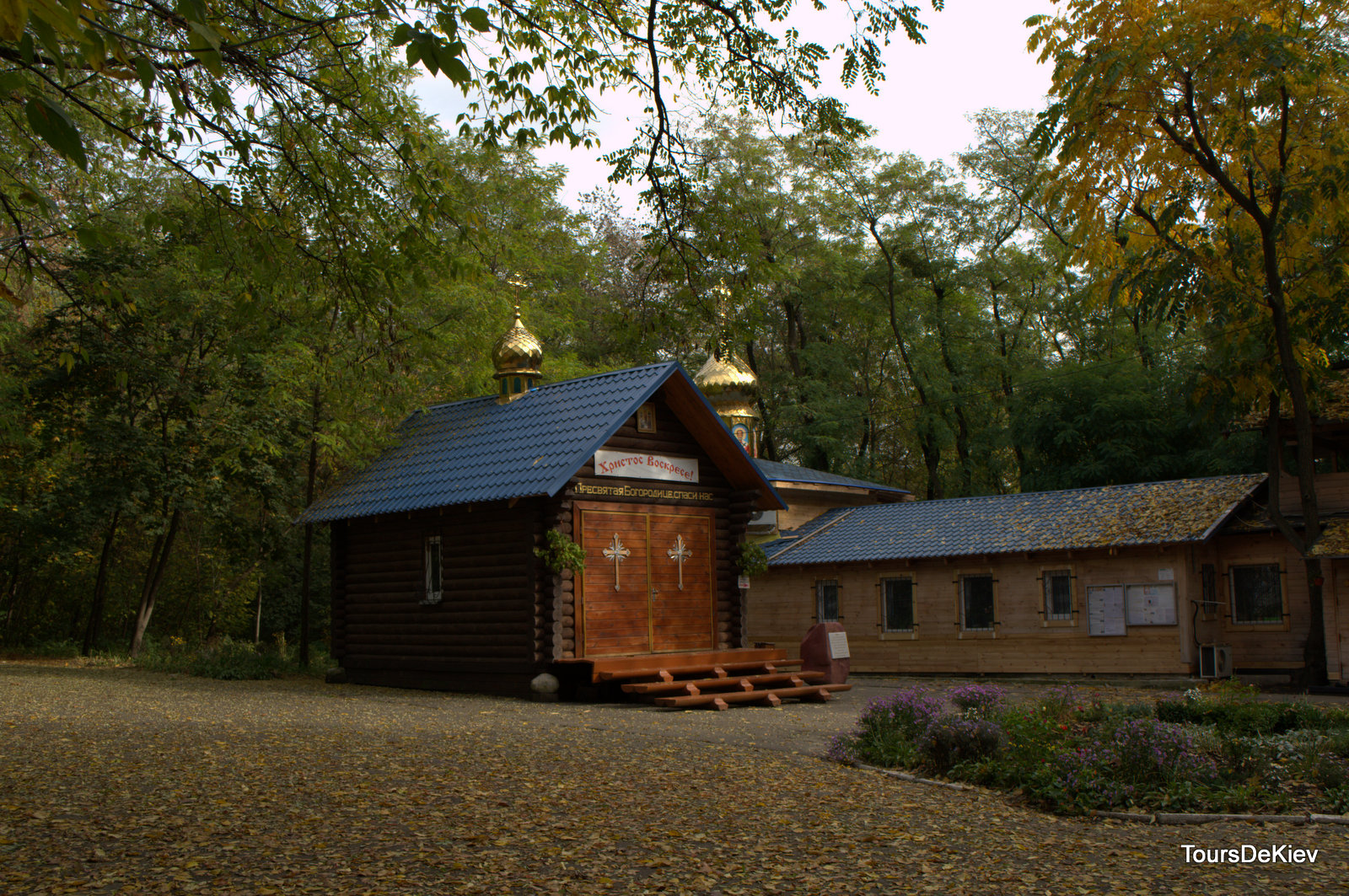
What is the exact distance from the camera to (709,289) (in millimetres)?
10594

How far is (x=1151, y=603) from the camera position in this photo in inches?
881

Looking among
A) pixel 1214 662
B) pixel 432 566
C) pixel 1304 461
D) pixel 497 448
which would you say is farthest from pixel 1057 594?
pixel 432 566

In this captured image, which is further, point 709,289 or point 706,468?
point 706,468

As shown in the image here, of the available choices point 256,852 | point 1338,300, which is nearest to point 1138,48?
point 1338,300

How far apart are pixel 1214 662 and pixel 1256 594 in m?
2.32

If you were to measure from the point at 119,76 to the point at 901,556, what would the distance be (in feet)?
68.3

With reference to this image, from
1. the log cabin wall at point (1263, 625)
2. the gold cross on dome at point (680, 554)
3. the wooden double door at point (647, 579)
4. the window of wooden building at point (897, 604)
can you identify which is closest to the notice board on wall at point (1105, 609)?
the log cabin wall at point (1263, 625)

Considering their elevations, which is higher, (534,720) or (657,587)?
(657,587)

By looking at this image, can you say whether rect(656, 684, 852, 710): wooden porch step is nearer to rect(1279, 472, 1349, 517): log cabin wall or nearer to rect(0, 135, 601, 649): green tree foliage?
rect(0, 135, 601, 649): green tree foliage

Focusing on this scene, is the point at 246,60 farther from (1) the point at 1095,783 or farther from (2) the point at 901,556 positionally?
(2) the point at 901,556

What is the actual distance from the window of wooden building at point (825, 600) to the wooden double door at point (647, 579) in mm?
7672

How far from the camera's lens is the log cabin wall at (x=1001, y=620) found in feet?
73.0

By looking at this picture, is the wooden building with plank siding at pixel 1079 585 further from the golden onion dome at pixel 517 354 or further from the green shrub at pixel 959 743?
the green shrub at pixel 959 743

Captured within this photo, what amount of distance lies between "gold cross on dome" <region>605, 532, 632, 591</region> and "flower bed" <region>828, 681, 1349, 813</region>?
7.72 metres
